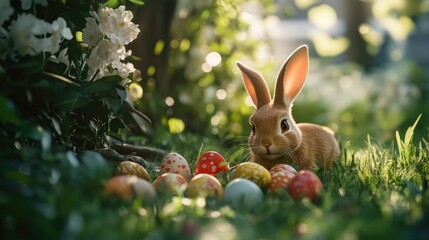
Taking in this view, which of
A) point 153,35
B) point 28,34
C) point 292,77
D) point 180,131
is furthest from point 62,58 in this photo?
point 153,35

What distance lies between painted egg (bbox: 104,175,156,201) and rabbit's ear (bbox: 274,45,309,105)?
0.86 meters

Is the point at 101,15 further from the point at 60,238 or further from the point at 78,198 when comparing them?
the point at 60,238

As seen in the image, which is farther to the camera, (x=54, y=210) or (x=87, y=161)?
(x=87, y=161)

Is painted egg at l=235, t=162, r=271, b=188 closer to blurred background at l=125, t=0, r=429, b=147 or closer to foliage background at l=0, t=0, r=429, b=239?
foliage background at l=0, t=0, r=429, b=239

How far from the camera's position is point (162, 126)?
3.21m

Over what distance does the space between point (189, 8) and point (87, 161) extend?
216cm

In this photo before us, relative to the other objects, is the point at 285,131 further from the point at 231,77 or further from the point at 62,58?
the point at 231,77

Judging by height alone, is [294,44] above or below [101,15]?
below

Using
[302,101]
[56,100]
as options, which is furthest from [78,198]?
[302,101]

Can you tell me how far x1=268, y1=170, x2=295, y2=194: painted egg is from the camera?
6.54 feet

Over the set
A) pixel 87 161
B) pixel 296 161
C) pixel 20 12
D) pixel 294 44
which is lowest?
pixel 294 44

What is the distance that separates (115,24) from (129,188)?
69 centimetres

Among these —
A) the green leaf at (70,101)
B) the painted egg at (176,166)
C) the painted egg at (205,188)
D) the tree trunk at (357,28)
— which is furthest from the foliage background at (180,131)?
the tree trunk at (357,28)

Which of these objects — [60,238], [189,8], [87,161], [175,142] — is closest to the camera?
[60,238]
